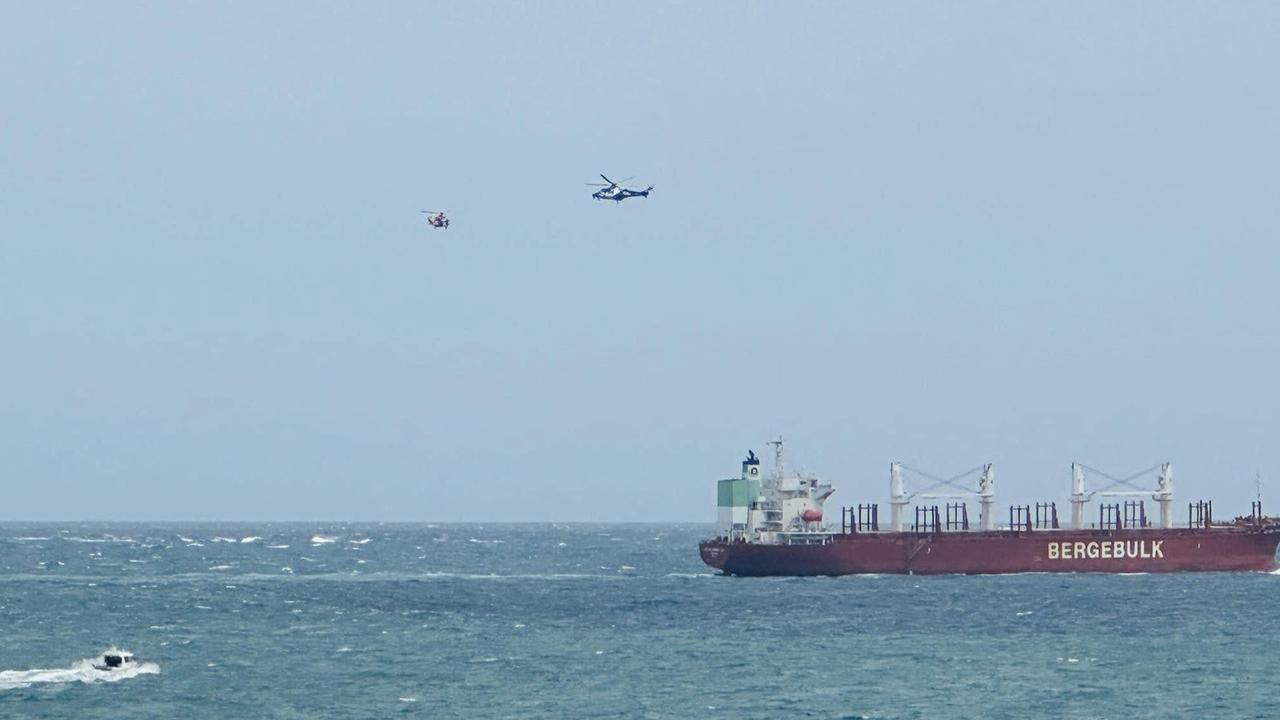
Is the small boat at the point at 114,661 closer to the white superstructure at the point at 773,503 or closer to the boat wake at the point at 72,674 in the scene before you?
the boat wake at the point at 72,674

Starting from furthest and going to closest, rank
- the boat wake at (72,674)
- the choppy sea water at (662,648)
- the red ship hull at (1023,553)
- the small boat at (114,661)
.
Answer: the red ship hull at (1023,553) → the small boat at (114,661) → the boat wake at (72,674) → the choppy sea water at (662,648)

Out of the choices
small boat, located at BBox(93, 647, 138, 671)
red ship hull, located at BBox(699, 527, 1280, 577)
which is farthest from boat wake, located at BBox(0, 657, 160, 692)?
red ship hull, located at BBox(699, 527, 1280, 577)

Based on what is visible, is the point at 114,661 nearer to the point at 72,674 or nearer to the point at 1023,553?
the point at 72,674

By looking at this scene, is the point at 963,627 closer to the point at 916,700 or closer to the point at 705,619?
the point at 705,619

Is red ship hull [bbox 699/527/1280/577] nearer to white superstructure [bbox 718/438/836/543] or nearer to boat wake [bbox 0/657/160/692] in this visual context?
white superstructure [bbox 718/438/836/543]

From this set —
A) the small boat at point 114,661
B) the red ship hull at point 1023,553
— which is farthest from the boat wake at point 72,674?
the red ship hull at point 1023,553

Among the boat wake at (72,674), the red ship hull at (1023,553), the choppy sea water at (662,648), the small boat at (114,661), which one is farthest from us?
the red ship hull at (1023,553)

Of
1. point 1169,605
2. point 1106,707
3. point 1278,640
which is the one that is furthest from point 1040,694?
point 1169,605

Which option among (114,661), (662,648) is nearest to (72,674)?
(114,661)
